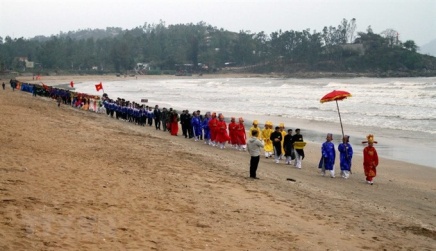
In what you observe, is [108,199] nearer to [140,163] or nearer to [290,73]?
[140,163]

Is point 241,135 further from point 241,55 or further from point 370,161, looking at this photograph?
point 241,55

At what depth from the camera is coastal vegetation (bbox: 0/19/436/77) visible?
14312 centimetres

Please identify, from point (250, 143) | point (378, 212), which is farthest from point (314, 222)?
point (250, 143)

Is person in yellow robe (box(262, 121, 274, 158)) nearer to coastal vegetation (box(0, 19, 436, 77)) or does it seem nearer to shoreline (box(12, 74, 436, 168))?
shoreline (box(12, 74, 436, 168))

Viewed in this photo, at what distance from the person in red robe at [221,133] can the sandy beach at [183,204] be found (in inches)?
151

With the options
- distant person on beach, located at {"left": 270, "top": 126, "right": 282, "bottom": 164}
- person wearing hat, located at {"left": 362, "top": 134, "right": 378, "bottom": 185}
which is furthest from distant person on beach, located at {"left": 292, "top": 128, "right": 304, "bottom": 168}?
person wearing hat, located at {"left": 362, "top": 134, "right": 378, "bottom": 185}

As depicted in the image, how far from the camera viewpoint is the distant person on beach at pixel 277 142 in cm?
1499

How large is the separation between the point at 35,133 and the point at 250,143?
267 inches

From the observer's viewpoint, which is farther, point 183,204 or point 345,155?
point 345,155

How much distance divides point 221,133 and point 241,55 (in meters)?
159

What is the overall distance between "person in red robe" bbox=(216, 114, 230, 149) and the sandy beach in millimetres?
3827

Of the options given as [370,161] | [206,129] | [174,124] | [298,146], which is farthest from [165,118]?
[370,161]

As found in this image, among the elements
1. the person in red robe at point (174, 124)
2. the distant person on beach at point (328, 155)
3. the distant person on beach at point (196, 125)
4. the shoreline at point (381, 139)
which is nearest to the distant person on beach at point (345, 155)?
the distant person on beach at point (328, 155)

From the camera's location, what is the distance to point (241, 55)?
17488 centimetres
